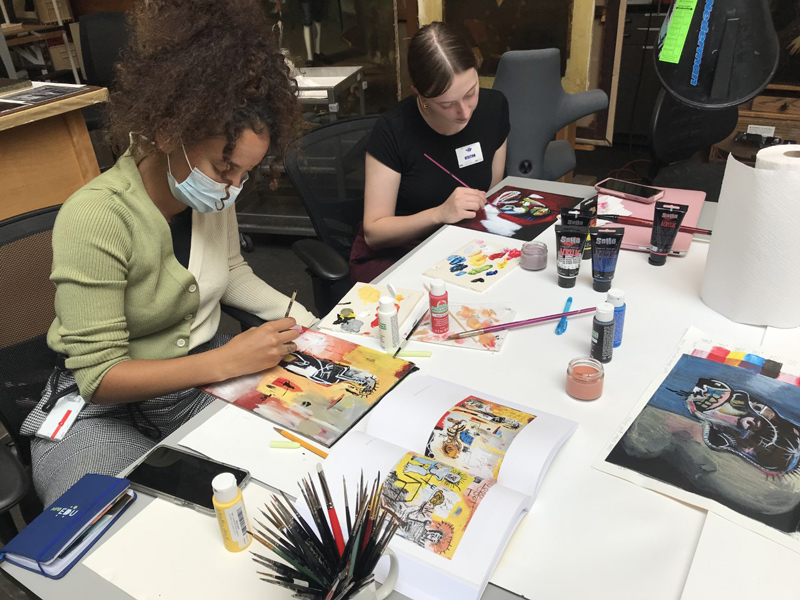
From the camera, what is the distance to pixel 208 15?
1.10 m

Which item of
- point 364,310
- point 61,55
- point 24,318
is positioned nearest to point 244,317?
point 364,310

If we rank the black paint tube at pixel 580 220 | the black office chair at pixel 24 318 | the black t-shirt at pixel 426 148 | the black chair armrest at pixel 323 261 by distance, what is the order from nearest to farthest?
1. the black office chair at pixel 24 318
2. the black paint tube at pixel 580 220
3. the black chair armrest at pixel 323 261
4. the black t-shirt at pixel 426 148

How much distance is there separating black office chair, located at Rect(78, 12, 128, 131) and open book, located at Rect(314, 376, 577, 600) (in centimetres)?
329

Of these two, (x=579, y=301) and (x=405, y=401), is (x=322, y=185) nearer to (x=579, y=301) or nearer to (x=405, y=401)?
(x=579, y=301)

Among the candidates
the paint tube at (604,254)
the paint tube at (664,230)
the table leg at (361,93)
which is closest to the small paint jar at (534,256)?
the paint tube at (604,254)

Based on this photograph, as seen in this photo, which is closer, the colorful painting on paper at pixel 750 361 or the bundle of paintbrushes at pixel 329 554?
the bundle of paintbrushes at pixel 329 554

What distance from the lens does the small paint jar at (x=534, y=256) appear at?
141 centimetres

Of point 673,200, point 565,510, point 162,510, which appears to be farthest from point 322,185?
point 565,510

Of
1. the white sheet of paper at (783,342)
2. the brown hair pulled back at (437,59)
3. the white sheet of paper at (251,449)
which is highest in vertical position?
the brown hair pulled back at (437,59)

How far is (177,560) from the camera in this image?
0.78 metres

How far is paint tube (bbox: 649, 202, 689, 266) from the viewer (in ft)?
4.45

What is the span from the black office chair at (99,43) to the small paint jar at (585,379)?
3.36 meters

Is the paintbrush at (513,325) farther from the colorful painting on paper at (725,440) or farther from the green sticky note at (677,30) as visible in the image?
the green sticky note at (677,30)

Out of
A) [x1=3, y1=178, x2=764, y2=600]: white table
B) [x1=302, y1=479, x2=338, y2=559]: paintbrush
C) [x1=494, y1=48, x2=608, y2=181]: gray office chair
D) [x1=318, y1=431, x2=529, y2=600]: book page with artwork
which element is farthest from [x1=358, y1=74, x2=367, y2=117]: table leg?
[x1=302, y1=479, x2=338, y2=559]: paintbrush
